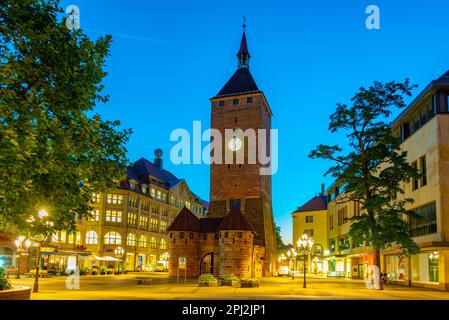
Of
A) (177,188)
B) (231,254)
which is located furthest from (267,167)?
(177,188)

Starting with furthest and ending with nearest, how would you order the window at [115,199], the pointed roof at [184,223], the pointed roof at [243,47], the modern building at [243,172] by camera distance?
1. the pointed roof at [243,47]
2. the window at [115,199]
3. the modern building at [243,172]
4. the pointed roof at [184,223]

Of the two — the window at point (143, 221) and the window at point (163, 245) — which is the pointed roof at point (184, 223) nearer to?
the window at point (143, 221)

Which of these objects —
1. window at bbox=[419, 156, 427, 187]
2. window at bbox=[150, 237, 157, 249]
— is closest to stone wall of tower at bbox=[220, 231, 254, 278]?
window at bbox=[419, 156, 427, 187]

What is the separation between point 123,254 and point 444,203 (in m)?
50.7

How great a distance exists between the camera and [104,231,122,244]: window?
236 feet

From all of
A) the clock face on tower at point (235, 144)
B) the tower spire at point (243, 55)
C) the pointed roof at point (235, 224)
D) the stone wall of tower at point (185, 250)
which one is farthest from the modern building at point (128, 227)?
the tower spire at point (243, 55)

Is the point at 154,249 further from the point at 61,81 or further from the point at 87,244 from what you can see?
the point at 61,81

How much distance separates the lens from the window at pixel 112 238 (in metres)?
71.8

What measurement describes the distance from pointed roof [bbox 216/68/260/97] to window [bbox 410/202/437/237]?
107 feet

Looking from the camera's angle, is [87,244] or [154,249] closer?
[87,244]

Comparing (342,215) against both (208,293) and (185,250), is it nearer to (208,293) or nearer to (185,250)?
(185,250)

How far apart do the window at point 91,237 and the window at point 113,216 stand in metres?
2.91

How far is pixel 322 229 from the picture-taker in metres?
90.4

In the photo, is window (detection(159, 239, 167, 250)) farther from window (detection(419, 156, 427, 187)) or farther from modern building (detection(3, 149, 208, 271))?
window (detection(419, 156, 427, 187))
